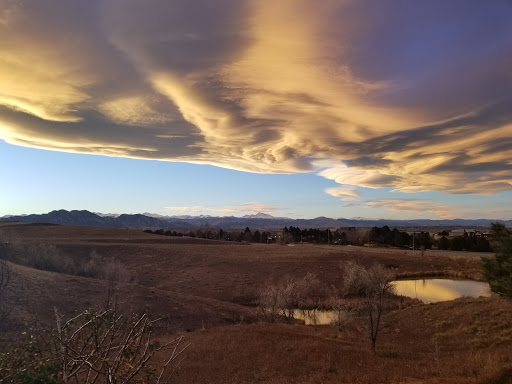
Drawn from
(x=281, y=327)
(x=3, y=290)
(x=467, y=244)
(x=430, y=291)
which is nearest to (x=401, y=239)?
(x=467, y=244)

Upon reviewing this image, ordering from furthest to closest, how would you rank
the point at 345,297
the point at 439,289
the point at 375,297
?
1. the point at 439,289
2. the point at 345,297
3. the point at 375,297

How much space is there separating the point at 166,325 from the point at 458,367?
29.3 m

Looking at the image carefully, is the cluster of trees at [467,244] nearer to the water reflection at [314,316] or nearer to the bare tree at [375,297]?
the water reflection at [314,316]

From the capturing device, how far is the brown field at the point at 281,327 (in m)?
17.7

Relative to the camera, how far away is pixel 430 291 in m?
60.8

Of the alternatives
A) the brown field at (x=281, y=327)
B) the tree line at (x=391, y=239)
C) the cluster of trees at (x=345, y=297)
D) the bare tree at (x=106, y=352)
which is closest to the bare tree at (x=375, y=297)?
the cluster of trees at (x=345, y=297)

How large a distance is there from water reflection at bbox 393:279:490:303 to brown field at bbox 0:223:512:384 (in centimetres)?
564

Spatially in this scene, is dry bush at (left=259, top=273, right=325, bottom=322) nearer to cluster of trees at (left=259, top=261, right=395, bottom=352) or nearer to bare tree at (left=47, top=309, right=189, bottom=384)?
cluster of trees at (left=259, top=261, right=395, bottom=352)

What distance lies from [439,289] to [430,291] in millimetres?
2581

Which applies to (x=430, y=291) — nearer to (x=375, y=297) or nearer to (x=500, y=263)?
(x=500, y=263)

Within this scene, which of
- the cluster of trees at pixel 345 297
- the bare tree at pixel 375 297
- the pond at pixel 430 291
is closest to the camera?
the bare tree at pixel 375 297

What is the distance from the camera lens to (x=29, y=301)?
116ft

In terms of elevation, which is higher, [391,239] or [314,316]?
[391,239]

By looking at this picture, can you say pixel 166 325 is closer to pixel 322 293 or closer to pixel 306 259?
pixel 322 293
